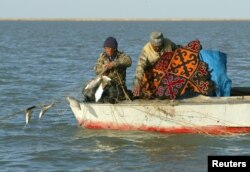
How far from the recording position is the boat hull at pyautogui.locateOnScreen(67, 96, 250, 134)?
40.7 ft

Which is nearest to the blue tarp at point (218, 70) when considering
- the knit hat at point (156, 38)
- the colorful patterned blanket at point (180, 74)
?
the colorful patterned blanket at point (180, 74)

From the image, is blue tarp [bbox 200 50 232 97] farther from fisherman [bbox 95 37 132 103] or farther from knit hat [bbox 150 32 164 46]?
fisherman [bbox 95 37 132 103]

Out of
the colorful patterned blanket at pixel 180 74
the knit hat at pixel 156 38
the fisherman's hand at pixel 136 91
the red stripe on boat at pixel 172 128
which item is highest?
the knit hat at pixel 156 38

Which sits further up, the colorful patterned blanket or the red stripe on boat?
the colorful patterned blanket

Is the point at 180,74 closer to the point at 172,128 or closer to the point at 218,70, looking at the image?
the point at 218,70

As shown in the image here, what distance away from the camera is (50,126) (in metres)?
14.6

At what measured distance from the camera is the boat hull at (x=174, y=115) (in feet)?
40.7

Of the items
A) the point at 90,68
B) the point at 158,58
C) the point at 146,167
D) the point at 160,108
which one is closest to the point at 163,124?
the point at 160,108

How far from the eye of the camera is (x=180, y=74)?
12969 mm

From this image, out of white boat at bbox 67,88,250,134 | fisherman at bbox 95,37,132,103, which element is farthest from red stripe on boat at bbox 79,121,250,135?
fisherman at bbox 95,37,132,103

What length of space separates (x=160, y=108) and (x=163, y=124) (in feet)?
1.26

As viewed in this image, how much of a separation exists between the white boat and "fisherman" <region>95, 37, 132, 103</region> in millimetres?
267

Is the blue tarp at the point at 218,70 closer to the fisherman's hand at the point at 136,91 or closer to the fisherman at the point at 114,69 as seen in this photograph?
the fisherman's hand at the point at 136,91

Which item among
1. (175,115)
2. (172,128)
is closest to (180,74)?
(175,115)
